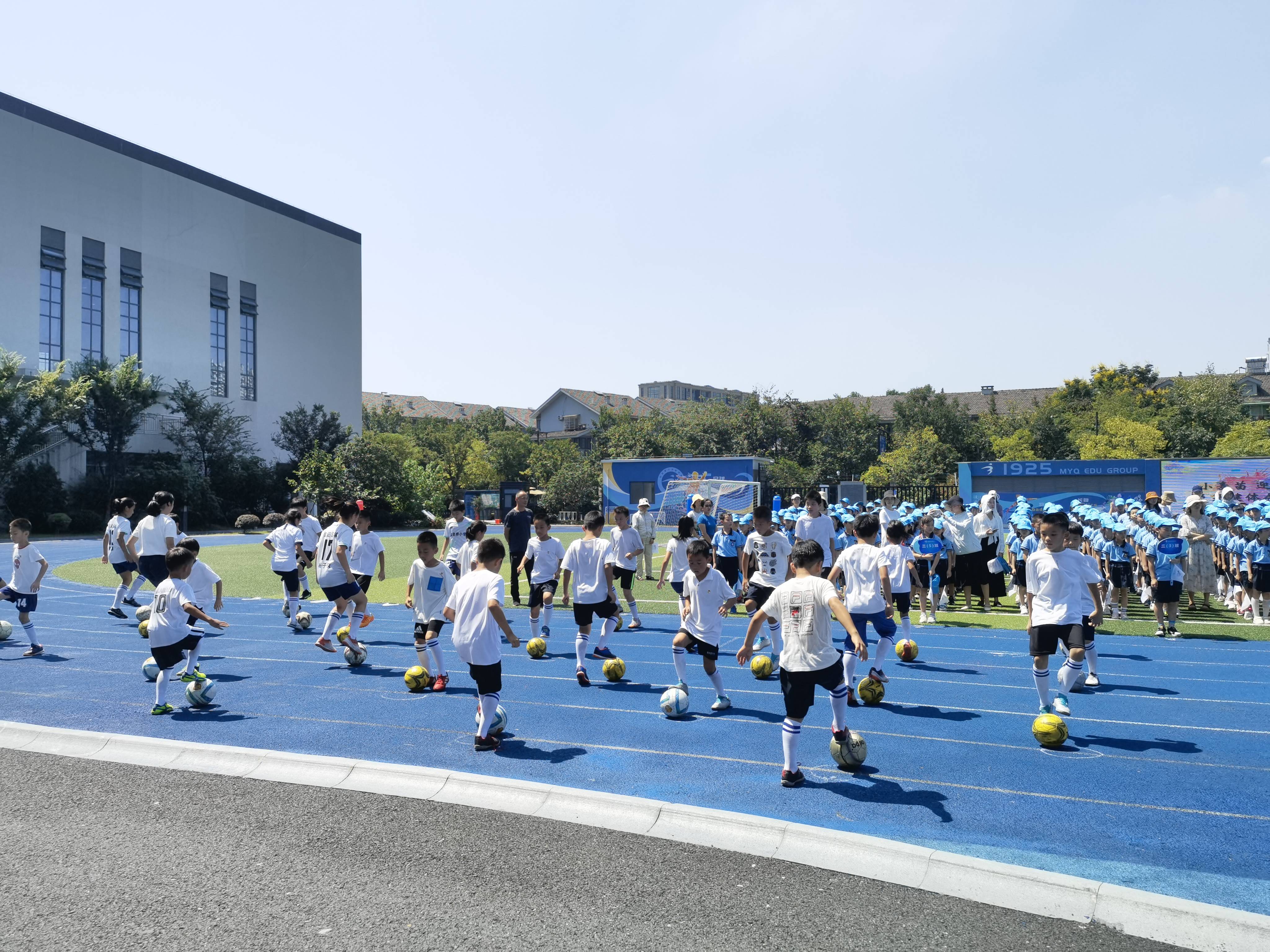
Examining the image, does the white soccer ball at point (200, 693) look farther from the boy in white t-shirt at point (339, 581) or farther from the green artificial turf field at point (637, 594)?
the green artificial turf field at point (637, 594)

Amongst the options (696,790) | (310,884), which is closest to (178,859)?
(310,884)

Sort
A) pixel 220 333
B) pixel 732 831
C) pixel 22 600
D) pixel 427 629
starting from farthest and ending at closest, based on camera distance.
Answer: pixel 220 333 → pixel 22 600 → pixel 427 629 → pixel 732 831

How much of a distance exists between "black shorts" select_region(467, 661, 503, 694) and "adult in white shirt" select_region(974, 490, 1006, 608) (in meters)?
11.5

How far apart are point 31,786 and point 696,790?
5103mm

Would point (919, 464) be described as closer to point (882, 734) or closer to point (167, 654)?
point (882, 734)

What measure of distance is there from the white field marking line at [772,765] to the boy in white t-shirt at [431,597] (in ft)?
4.77

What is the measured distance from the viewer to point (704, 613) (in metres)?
9.11

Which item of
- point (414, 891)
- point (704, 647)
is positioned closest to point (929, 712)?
point (704, 647)

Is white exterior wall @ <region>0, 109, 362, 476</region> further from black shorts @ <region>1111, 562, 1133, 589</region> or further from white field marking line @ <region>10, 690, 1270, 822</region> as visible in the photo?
black shorts @ <region>1111, 562, 1133, 589</region>

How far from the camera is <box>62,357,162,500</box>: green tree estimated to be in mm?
47094

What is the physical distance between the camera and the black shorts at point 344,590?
12.1m

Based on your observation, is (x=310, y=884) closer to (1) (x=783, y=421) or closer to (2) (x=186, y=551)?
(2) (x=186, y=551)

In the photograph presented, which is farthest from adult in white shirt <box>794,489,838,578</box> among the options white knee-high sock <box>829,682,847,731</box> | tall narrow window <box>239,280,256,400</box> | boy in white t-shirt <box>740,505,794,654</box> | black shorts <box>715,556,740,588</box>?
tall narrow window <box>239,280,256,400</box>

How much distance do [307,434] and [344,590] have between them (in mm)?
50284
